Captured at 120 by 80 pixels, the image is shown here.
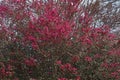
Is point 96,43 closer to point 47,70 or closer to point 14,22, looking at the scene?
point 47,70

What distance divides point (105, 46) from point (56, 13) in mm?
1433

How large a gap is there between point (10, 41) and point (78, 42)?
157 centimetres

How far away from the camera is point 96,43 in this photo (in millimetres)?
8664

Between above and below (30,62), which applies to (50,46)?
above

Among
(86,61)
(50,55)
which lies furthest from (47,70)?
(86,61)

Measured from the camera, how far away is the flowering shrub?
26.8 ft

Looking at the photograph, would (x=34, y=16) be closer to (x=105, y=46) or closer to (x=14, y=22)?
(x=14, y=22)

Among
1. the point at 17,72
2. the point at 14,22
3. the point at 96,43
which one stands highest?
the point at 14,22

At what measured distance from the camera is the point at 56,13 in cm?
838

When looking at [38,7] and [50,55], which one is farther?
[38,7]

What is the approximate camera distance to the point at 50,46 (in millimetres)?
8195

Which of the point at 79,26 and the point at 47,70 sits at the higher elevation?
the point at 79,26

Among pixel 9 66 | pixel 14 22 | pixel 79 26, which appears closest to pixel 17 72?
pixel 9 66

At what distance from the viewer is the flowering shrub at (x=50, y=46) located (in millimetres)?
8172
